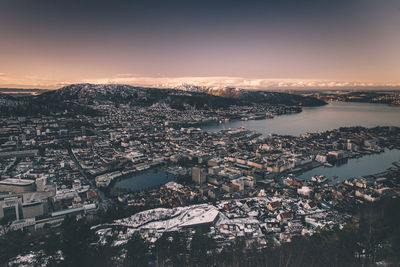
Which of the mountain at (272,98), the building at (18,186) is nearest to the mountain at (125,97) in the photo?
the mountain at (272,98)

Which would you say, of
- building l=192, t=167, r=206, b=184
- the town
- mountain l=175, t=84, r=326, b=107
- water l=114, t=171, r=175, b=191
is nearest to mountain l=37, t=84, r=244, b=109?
mountain l=175, t=84, r=326, b=107

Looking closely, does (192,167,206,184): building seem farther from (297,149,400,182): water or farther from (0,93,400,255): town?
(297,149,400,182): water

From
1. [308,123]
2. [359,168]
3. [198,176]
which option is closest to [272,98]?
[308,123]

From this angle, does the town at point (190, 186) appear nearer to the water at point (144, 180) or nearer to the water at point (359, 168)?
the water at point (144, 180)

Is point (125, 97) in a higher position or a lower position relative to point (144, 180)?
higher

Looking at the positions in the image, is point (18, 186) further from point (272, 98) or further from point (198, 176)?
point (272, 98)

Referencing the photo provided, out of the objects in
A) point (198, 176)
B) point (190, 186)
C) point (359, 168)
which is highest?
point (198, 176)

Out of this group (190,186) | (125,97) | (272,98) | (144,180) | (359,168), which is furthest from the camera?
(272,98)
